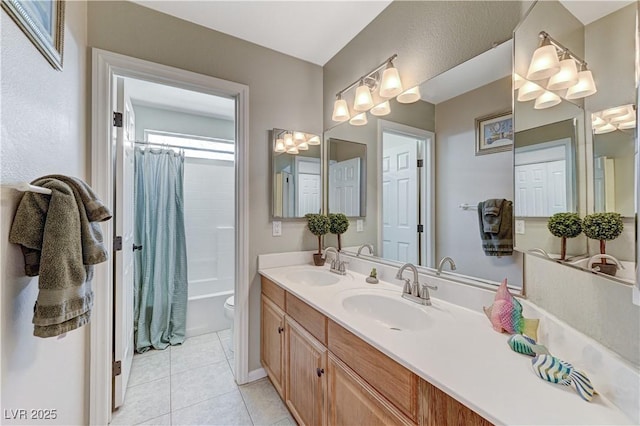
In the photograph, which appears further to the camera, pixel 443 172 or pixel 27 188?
pixel 443 172

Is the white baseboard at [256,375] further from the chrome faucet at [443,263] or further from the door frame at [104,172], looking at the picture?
the chrome faucet at [443,263]

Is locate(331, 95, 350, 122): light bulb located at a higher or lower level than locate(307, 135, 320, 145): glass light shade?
higher

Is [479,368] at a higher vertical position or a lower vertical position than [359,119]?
lower

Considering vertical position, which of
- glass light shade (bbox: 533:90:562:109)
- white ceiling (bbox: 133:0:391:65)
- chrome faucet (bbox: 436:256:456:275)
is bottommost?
chrome faucet (bbox: 436:256:456:275)

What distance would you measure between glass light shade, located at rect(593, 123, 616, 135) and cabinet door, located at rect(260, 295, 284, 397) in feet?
5.12

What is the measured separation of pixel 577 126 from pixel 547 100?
0.20m

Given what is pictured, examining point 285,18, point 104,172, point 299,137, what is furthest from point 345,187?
point 104,172

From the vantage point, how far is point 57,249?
0.78 metres

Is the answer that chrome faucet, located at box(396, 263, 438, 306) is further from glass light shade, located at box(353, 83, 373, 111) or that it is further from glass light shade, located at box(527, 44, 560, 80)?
glass light shade, located at box(353, 83, 373, 111)

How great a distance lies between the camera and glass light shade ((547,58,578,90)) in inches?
28.1

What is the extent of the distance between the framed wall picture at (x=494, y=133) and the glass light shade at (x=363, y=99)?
76cm

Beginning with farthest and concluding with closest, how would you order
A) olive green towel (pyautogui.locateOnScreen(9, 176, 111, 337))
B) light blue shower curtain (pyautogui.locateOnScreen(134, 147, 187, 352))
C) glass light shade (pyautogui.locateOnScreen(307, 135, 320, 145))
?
light blue shower curtain (pyautogui.locateOnScreen(134, 147, 187, 352)), glass light shade (pyautogui.locateOnScreen(307, 135, 320, 145)), olive green towel (pyautogui.locateOnScreen(9, 176, 111, 337))

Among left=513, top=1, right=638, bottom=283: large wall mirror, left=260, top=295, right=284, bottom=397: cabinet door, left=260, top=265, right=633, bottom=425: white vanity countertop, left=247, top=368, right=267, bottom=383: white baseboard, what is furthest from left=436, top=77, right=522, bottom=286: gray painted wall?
left=247, top=368, right=267, bottom=383: white baseboard

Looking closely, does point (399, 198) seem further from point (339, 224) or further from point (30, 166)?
point (30, 166)
